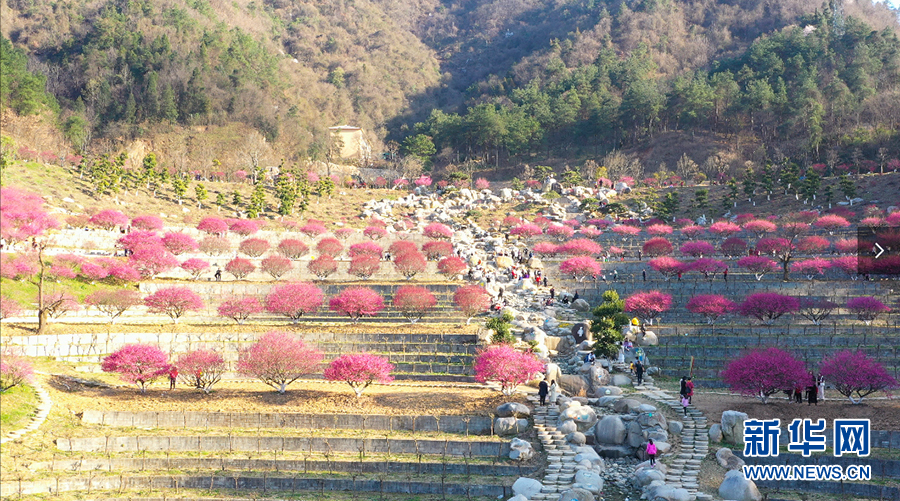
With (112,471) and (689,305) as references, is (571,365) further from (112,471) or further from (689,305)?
(112,471)

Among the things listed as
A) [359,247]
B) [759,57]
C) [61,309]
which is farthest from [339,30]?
[61,309]

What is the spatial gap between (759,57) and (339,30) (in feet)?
294

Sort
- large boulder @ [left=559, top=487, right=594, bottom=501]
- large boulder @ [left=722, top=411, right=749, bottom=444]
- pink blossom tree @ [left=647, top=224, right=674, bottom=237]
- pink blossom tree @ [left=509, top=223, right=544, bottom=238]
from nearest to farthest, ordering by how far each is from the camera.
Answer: large boulder @ [left=559, top=487, right=594, bottom=501]
large boulder @ [left=722, top=411, right=749, bottom=444]
pink blossom tree @ [left=647, top=224, right=674, bottom=237]
pink blossom tree @ [left=509, top=223, right=544, bottom=238]

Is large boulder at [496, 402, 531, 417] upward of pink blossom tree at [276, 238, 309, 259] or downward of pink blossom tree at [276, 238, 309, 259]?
downward

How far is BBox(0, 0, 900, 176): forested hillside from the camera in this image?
302ft

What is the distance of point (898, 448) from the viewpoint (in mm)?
26234

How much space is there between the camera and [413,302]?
42812 mm

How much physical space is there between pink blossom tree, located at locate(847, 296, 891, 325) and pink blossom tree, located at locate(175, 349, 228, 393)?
3338cm

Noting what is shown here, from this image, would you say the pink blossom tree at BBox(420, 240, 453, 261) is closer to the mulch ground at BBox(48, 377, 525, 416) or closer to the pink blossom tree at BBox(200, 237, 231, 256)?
the pink blossom tree at BBox(200, 237, 231, 256)

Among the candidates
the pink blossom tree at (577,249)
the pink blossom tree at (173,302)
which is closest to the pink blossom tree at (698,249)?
the pink blossom tree at (577,249)

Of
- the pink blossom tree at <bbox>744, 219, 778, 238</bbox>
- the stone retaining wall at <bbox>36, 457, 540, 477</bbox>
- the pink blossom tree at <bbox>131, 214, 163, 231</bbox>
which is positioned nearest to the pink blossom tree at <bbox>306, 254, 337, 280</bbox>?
the pink blossom tree at <bbox>131, 214, 163, 231</bbox>

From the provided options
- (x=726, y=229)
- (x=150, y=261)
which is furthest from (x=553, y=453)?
(x=726, y=229)

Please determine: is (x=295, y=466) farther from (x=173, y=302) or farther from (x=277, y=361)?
(x=173, y=302)

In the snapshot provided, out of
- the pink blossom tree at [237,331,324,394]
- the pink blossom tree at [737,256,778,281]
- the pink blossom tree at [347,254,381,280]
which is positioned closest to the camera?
the pink blossom tree at [237,331,324,394]
